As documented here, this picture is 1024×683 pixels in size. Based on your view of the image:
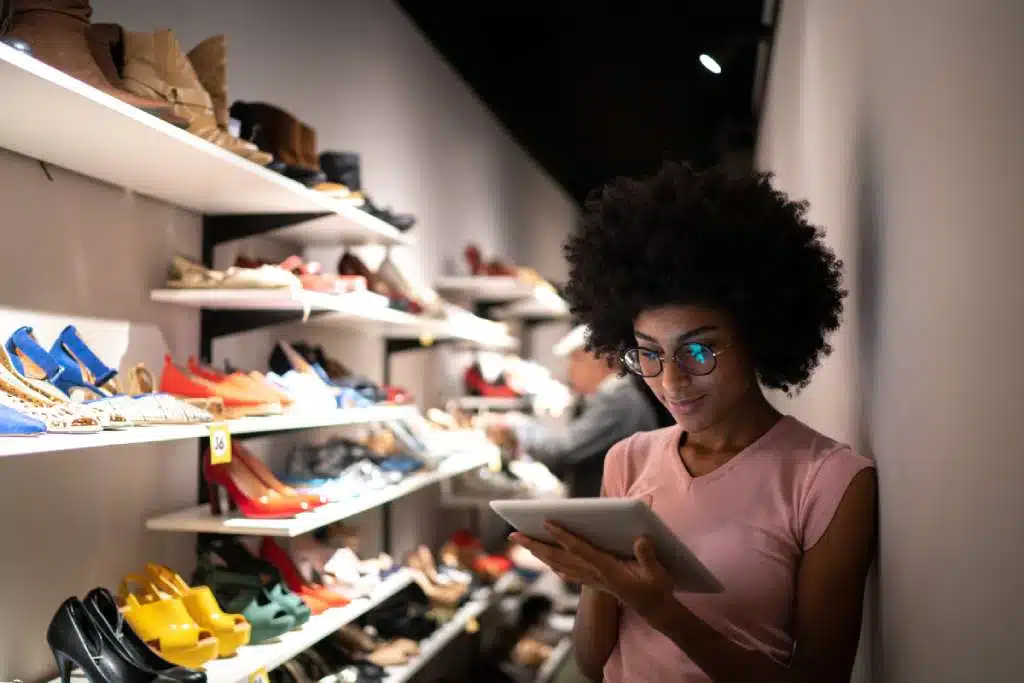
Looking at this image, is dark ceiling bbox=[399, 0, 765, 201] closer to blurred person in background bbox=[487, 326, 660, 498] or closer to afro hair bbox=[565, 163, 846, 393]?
blurred person in background bbox=[487, 326, 660, 498]

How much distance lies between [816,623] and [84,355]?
1.80 metres

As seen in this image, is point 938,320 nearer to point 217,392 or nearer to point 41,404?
point 41,404

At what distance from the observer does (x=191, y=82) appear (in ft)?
8.17

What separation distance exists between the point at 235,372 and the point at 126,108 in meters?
1.10

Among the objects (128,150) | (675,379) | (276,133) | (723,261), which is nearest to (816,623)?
(675,379)

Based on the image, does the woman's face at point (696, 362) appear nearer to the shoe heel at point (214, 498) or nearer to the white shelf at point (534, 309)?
the shoe heel at point (214, 498)

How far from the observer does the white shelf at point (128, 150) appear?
5.99 feet

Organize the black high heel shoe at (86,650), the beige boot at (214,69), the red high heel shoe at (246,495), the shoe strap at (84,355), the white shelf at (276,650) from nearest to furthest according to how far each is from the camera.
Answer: the black high heel shoe at (86,650) < the shoe strap at (84,355) < the white shelf at (276,650) < the beige boot at (214,69) < the red high heel shoe at (246,495)

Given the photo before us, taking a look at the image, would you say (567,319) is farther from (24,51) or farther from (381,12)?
(24,51)

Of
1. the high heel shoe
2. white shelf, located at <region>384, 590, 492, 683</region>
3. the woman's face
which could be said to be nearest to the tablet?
the woman's face

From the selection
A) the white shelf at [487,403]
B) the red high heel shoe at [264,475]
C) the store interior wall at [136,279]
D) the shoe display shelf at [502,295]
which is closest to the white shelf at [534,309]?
the shoe display shelf at [502,295]

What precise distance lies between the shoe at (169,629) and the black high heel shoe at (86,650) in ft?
0.59

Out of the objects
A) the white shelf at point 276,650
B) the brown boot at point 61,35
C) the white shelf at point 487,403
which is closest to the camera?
the brown boot at point 61,35

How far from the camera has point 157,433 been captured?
2094 millimetres
